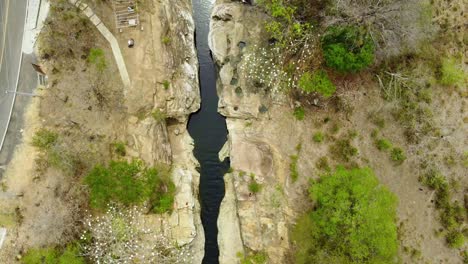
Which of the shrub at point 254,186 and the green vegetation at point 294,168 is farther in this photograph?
the green vegetation at point 294,168

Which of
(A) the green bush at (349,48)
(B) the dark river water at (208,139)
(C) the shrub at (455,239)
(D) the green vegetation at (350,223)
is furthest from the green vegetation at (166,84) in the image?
(C) the shrub at (455,239)

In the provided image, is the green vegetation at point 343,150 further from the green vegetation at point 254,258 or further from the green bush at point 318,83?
the green vegetation at point 254,258

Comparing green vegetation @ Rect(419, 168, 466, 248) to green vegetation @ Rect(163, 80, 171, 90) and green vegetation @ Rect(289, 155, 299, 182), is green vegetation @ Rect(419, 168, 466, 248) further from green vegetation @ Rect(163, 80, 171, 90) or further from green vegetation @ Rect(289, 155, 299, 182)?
green vegetation @ Rect(163, 80, 171, 90)

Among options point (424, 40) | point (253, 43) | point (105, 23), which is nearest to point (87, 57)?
point (105, 23)

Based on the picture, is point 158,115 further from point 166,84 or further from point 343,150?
point 343,150

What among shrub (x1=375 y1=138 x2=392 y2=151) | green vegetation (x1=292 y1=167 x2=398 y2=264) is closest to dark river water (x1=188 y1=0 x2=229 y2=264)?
green vegetation (x1=292 y1=167 x2=398 y2=264)
